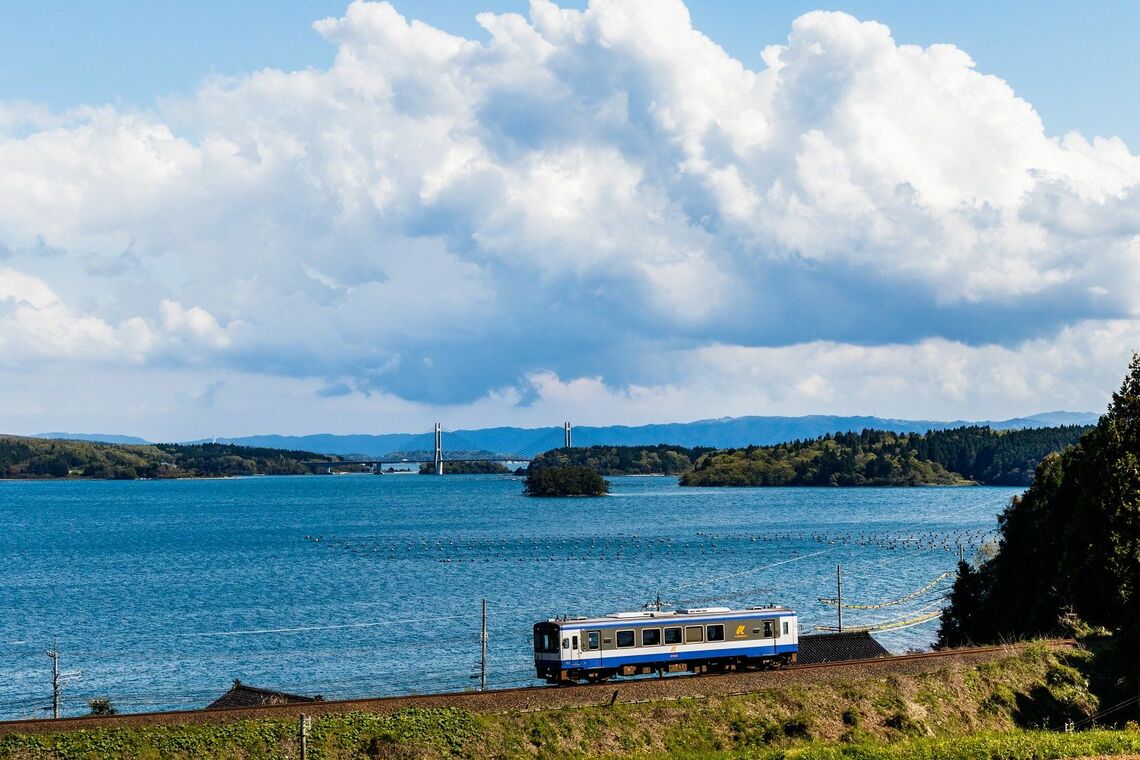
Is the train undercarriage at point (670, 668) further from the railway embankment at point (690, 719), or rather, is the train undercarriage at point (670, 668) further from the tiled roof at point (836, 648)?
the tiled roof at point (836, 648)

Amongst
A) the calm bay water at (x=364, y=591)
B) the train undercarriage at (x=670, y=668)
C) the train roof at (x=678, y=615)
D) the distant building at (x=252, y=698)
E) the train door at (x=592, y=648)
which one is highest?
the train roof at (x=678, y=615)

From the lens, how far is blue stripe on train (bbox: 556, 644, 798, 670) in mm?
43344

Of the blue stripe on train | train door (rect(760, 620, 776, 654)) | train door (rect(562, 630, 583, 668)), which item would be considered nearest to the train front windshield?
train door (rect(562, 630, 583, 668))

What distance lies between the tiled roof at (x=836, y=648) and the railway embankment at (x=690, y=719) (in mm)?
5571

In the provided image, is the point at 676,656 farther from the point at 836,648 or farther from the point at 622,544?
the point at 622,544

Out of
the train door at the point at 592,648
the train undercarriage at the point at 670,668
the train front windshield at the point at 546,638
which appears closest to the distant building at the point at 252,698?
the train front windshield at the point at 546,638

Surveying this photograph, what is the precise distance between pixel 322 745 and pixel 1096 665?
1244 inches

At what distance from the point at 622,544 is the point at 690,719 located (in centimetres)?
11805

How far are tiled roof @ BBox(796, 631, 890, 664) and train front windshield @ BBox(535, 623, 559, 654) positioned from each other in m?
12.4

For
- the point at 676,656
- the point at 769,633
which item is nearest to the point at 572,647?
the point at 676,656

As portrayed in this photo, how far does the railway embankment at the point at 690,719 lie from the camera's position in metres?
34.5

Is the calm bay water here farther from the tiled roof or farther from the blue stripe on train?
the blue stripe on train

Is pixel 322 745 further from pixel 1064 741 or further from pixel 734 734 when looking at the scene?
pixel 1064 741

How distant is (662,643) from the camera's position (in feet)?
147
